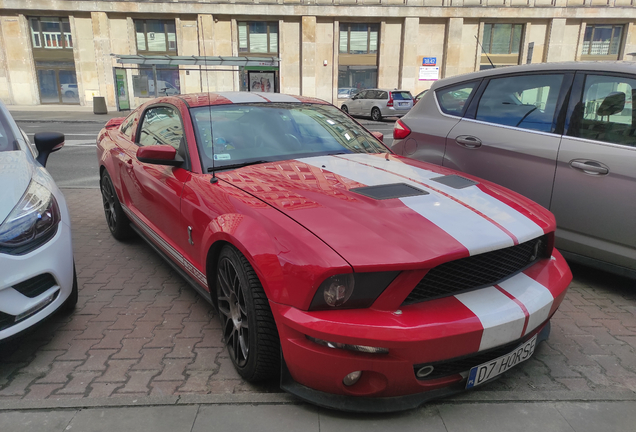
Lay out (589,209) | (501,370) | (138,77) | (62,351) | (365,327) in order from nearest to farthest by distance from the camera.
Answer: (365,327) < (501,370) < (62,351) < (589,209) < (138,77)

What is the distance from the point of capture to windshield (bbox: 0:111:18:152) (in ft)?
10.7

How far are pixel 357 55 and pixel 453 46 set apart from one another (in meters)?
6.42

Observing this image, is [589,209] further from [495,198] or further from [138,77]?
[138,77]

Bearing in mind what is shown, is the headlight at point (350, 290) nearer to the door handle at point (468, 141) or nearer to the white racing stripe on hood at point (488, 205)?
the white racing stripe on hood at point (488, 205)

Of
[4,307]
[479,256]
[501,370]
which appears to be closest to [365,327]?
[479,256]

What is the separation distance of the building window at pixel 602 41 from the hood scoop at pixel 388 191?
3590 centimetres

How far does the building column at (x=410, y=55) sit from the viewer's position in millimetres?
30828

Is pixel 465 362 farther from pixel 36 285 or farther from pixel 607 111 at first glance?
pixel 607 111

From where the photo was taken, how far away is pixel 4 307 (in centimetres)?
241

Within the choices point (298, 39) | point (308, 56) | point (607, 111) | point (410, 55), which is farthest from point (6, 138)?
point (410, 55)

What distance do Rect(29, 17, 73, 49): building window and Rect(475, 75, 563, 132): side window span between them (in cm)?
3283

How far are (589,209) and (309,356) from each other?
Result: 8.35 ft

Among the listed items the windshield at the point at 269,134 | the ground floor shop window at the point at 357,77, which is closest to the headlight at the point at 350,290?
the windshield at the point at 269,134

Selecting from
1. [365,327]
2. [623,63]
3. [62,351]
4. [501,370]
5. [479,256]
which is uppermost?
[623,63]
